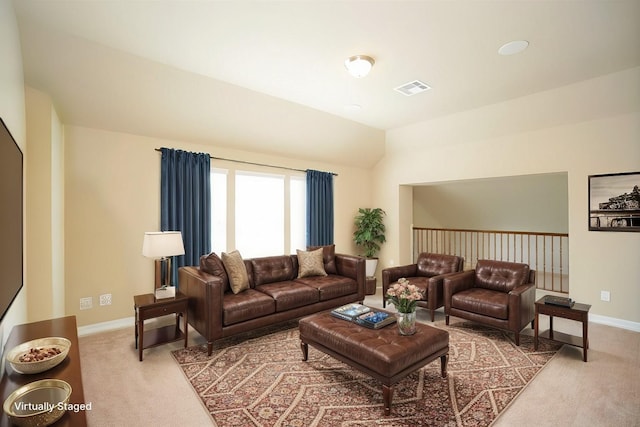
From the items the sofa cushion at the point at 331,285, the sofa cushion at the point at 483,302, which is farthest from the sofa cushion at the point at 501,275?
the sofa cushion at the point at 331,285

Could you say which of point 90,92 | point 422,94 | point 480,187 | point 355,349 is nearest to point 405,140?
point 422,94

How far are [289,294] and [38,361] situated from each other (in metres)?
2.46

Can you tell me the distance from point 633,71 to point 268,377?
513 centimetres

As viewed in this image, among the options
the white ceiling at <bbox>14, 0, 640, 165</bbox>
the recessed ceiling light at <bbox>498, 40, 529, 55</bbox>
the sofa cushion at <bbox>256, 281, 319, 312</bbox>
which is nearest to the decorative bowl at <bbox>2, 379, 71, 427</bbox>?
the sofa cushion at <bbox>256, 281, 319, 312</bbox>

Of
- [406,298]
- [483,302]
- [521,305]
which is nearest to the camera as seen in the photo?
[406,298]

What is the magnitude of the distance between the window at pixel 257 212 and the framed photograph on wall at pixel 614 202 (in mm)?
4389

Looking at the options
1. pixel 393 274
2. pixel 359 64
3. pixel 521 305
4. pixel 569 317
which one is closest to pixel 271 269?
pixel 393 274

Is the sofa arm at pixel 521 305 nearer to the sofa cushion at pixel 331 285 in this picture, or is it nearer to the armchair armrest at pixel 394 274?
the armchair armrest at pixel 394 274

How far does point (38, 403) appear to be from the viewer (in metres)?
1.43

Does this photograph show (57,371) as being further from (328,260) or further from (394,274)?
(394,274)

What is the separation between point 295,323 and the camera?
4.16m

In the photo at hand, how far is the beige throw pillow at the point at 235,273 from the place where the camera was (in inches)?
149

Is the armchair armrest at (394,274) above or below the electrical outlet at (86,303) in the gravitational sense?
above

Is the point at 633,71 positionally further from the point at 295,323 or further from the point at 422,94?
the point at 295,323
